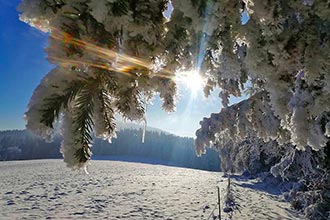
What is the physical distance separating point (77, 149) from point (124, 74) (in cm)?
45

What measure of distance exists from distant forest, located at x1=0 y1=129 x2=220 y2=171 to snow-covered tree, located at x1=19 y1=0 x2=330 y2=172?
246 feet

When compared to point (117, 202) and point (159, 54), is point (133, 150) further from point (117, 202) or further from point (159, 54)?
point (159, 54)

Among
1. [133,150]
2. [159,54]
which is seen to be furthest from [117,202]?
[133,150]

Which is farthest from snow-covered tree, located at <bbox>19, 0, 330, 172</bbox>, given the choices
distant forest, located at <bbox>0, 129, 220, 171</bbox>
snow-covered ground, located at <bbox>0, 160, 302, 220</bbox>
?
distant forest, located at <bbox>0, 129, 220, 171</bbox>

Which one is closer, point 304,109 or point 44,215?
point 304,109

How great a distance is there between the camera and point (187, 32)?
1.47 meters

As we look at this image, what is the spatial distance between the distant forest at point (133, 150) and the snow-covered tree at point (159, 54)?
74834 mm

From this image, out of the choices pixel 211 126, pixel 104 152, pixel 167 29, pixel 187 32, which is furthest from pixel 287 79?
pixel 104 152

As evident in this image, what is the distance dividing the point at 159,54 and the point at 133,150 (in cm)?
9312

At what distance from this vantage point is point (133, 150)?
305 ft

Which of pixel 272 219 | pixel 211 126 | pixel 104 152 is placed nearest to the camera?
pixel 211 126

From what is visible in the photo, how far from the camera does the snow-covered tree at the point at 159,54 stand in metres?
1.21

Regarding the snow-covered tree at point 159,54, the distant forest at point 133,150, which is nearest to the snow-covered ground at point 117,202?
the snow-covered tree at point 159,54

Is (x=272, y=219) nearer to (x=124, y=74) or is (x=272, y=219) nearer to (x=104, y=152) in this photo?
(x=124, y=74)
